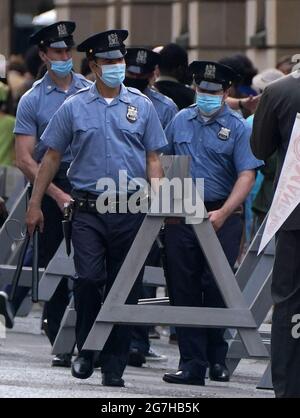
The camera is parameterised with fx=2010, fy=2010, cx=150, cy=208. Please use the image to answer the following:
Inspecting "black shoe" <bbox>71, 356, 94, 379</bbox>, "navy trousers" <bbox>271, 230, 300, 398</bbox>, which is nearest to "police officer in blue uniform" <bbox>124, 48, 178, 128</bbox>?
"black shoe" <bbox>71, 356, 94, 379</bbox>

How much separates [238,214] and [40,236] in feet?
5.22

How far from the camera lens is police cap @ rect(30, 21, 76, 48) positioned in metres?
13.1

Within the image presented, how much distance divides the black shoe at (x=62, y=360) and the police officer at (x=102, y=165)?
1057 mm

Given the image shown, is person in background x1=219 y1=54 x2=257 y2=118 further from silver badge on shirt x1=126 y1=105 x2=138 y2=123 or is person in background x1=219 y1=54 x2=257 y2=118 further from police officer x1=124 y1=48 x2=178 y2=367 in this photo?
silver badge on shirt x1=126 y1=105 x2=138 y2=123

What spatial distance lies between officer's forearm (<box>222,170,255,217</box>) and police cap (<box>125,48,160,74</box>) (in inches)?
80.4

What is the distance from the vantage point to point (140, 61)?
1388cm

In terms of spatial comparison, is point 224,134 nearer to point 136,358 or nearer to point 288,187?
point 136,358

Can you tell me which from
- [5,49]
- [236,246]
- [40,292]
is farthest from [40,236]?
[5,49]

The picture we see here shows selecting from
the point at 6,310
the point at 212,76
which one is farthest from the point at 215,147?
the point at 6,310

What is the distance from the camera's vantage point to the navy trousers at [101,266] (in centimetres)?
1127

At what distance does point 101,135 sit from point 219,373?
5.81 feet

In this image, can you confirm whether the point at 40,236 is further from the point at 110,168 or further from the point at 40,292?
the point at 110,168

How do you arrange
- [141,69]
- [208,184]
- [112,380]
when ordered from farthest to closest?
[141,69] < [208,184] < [112,380]

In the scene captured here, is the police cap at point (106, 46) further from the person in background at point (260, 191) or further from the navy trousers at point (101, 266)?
the person in background at point (260, 191)
